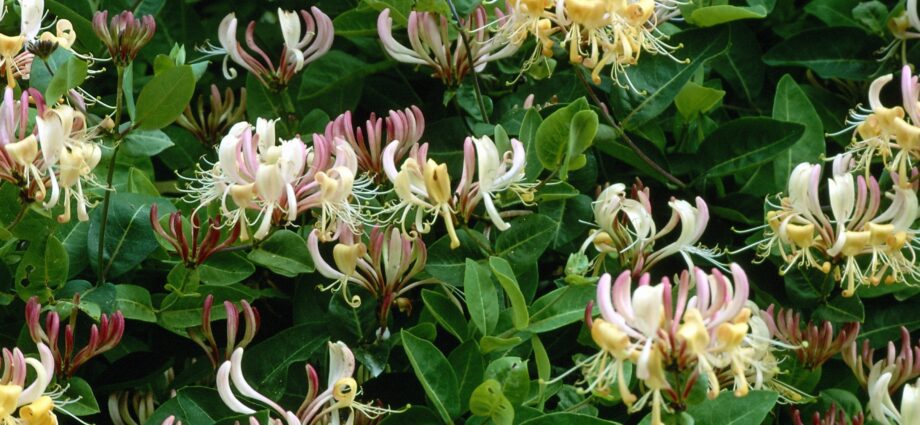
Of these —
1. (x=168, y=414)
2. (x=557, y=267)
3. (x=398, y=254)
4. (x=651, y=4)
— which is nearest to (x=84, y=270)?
(x=168, y=414)

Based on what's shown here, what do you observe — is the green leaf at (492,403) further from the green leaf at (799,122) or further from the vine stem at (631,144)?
the green leaf at (799,122)

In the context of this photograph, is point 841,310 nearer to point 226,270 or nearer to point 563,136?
point 563,136

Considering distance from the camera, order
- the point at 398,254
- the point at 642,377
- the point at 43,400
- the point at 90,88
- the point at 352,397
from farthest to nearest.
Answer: the point at 90,88 < the point at 398,254 < the point at 352,397 < the point at 43,400 < the point at 642,377

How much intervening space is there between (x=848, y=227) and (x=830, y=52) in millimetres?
504

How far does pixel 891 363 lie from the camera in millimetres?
1407

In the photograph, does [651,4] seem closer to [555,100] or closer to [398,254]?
[555,100]

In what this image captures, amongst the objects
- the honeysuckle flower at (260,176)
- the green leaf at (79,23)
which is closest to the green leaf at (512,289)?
the honeysuckle flower at (260,176)

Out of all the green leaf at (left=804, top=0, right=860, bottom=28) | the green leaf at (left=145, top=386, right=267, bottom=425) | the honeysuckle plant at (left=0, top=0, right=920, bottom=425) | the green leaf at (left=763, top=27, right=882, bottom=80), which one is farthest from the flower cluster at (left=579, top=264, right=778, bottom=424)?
the green leaf at (left=804, top=0, right=860, bottom=28)

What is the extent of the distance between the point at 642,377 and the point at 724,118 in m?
0.87

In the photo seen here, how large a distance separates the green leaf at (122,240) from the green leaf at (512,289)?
42 centimetres

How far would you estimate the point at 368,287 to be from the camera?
1393mm

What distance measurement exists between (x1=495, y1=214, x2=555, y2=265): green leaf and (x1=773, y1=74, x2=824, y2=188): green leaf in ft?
1.27

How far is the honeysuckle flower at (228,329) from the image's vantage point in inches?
52.7

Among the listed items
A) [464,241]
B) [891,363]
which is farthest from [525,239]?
[891,363]
